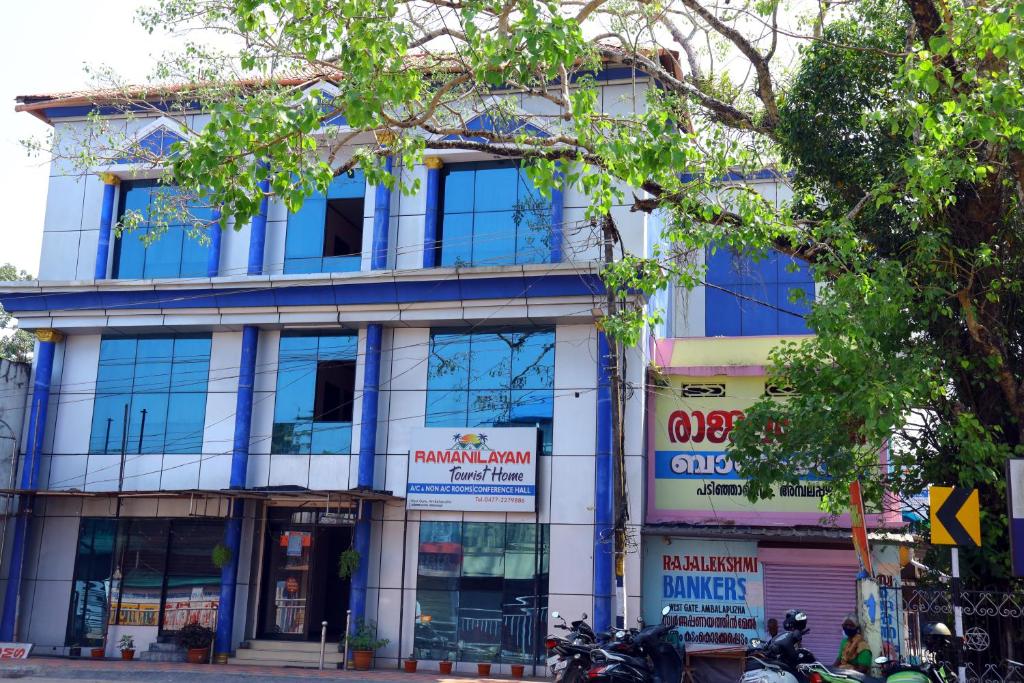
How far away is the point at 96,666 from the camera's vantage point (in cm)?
1852

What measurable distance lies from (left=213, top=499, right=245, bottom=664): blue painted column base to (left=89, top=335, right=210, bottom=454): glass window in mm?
1637

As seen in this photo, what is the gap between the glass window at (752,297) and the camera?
24.5 m

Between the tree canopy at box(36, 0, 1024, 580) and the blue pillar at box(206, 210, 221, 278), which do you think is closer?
the tree canopy at box(36, 0, 1024, 580)

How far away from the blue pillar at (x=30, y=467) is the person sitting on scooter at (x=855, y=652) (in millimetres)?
16027

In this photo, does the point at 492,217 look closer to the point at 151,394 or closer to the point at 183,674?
the point at 151,394

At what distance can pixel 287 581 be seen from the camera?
67.0 ft

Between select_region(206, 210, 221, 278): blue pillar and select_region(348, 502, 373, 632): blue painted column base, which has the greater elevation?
select_region(206, 210, 221, 278): blue pillar

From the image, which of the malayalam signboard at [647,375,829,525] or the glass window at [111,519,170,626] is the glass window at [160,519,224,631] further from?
the malayalam signboard at [647,375,829,525]

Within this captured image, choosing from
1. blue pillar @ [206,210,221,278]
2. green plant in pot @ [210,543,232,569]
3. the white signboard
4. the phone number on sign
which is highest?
blue pillar @ [206,210,221,278]

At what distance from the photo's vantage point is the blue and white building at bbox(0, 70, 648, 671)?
19078mm

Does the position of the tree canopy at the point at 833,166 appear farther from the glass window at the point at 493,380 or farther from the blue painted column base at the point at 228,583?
the blue painted column base at the point at 228,583

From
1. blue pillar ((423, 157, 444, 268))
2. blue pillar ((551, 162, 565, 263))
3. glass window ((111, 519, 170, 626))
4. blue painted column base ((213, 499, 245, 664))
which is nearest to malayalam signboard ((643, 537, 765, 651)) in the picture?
blue pillar ((551, 162, 565, 263))

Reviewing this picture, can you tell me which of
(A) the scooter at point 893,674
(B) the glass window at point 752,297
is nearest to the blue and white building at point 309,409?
(B) the glass window at point 752,297

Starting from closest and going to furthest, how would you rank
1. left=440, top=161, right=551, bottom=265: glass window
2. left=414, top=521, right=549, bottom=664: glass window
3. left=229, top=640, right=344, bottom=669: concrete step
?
1. left=414, top=521, right=549, bottom=664: glass window
2. left=229, top=640, right=344, bottom=669: concrete step
3. left=440, top=161, right=551, bottom=265: glass window
